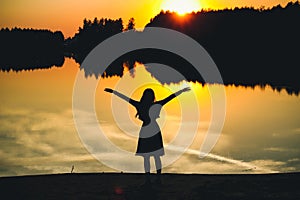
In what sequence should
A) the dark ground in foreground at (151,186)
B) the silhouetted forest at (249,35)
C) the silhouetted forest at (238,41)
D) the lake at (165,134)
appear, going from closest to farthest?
the dark ground in foreground at (151,186) → the lake at (165,134) → the silhouetted forest at (238,41) → the silhouetted forest at (249,35)

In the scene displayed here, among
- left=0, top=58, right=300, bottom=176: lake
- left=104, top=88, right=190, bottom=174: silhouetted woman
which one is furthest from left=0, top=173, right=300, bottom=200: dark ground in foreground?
left=0, top=58, right=300, bottom=176: lake

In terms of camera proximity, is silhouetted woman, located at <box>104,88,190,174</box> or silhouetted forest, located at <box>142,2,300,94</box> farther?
silhouetted forest, located at <box>142,2,300,94</box>

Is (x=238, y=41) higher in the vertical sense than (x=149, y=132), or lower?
Answer: higher

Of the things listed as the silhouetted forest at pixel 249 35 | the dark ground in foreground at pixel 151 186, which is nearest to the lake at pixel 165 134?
the dark ground in foreground at pixel 151 186

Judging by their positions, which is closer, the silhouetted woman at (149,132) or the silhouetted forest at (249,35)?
the silhouetted woman at (149,132)

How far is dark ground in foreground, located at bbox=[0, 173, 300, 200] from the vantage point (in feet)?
32.9

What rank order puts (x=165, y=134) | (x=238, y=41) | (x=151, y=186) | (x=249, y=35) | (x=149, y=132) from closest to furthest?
1. (x=151, y=186)
2. (x=149, y=132)
3. (x=165, y=134)
4. (x=249, y=35)
5. (x=238, y=41)

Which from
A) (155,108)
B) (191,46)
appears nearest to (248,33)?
(191,46)

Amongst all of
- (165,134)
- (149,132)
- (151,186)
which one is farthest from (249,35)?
(151,186)

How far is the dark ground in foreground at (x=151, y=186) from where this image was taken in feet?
32.9

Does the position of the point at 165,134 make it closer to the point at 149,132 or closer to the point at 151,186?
the point at 149,132

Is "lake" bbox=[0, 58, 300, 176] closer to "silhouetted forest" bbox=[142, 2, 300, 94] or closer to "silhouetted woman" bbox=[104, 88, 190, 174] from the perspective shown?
"silhouetted woman" bbox=[104, 88, 190, 174]

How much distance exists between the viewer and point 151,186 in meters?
10.6

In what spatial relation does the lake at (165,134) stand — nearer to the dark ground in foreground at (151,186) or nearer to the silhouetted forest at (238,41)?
the dark ground in foreground at (151,186)
